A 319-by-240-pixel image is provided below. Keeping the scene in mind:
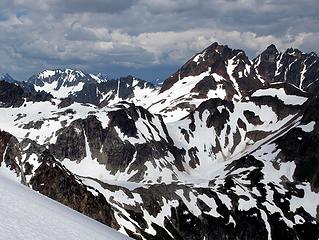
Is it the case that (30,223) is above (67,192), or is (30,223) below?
above

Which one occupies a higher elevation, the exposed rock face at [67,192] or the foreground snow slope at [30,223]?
the foreground snow slope at [30,223]

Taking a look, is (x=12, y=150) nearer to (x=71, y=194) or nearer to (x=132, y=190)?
(x=71, y=194)

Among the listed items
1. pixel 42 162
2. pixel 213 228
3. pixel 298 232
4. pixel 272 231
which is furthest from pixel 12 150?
pixel 298 232

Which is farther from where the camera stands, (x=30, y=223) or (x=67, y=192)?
(x=67, y=192)

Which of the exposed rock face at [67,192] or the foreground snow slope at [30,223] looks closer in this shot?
the foreground snow slope at [30,223]

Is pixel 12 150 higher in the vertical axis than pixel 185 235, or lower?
higher

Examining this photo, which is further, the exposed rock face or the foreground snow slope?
the exposed rock face

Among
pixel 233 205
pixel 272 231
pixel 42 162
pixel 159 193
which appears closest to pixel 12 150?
pixel 42 162

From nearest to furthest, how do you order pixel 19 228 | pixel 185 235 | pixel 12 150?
pixel 19 228, pixel 12 150, pixel 185 235

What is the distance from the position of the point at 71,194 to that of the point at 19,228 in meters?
130

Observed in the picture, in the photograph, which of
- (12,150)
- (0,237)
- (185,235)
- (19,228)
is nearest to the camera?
(0,237)

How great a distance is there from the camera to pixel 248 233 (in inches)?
7318

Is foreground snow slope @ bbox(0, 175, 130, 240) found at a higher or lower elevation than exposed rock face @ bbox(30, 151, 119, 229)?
higher

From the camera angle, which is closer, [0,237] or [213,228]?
[0,237]
